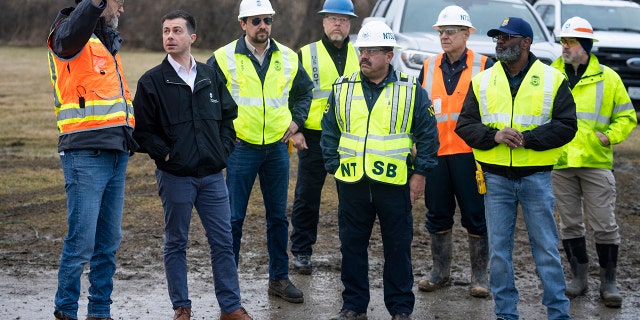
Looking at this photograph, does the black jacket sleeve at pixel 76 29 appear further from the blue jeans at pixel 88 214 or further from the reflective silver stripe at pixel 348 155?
the reflective silver stripe at pixel 348 155

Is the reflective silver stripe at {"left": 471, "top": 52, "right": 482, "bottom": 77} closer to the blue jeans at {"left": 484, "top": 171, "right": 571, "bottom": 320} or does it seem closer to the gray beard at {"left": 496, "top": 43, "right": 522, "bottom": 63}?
the gray beard at {"left": 496, "top": 43, "right": 522, "bottom": 63}

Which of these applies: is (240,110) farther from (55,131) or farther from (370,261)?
(55,131)

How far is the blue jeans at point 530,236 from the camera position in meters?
6.55

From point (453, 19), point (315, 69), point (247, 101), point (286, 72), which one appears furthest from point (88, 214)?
point (453, 19)

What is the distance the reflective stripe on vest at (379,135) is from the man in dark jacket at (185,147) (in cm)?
84

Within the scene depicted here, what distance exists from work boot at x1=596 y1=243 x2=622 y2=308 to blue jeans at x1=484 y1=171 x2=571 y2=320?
1.05 m

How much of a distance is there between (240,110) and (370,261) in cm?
211

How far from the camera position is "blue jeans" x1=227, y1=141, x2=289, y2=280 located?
24.1ft

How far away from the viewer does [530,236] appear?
21.9 ft

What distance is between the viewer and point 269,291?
7.53 m

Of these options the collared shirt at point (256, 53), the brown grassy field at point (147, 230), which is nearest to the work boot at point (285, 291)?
the brown grassy field at point (147, 230)

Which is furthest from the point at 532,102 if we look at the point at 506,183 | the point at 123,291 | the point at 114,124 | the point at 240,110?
the point at 123,291

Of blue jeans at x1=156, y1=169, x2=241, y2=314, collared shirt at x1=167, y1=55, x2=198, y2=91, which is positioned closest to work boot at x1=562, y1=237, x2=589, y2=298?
blue jeans at x1=156, y1=169, x2=241, y2=314

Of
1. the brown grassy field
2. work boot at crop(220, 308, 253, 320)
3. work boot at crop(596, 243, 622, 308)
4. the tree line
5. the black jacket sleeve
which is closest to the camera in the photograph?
the black jacket sleeve
